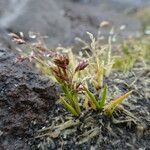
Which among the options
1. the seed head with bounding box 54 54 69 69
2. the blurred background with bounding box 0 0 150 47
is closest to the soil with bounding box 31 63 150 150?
the seed head with bounding box 54 54 69 69

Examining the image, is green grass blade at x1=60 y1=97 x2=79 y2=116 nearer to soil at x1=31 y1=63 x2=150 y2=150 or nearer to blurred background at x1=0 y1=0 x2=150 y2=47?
soil at x1=31 y1=63 x2=150 y2=150

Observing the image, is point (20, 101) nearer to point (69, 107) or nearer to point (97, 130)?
point (69, 107)

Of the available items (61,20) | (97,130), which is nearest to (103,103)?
(97,130)

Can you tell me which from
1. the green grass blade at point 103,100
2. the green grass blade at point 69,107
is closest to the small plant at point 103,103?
the green grass blade at point 103,100

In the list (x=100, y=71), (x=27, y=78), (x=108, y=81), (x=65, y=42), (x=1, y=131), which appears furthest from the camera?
(x=65, y=42)

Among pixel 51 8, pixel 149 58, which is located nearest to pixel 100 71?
pixel 149 58

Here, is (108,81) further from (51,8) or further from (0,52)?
(51,8)

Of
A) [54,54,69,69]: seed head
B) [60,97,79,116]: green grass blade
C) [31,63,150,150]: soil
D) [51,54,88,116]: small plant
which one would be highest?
[54,54,69,69]: seed head
